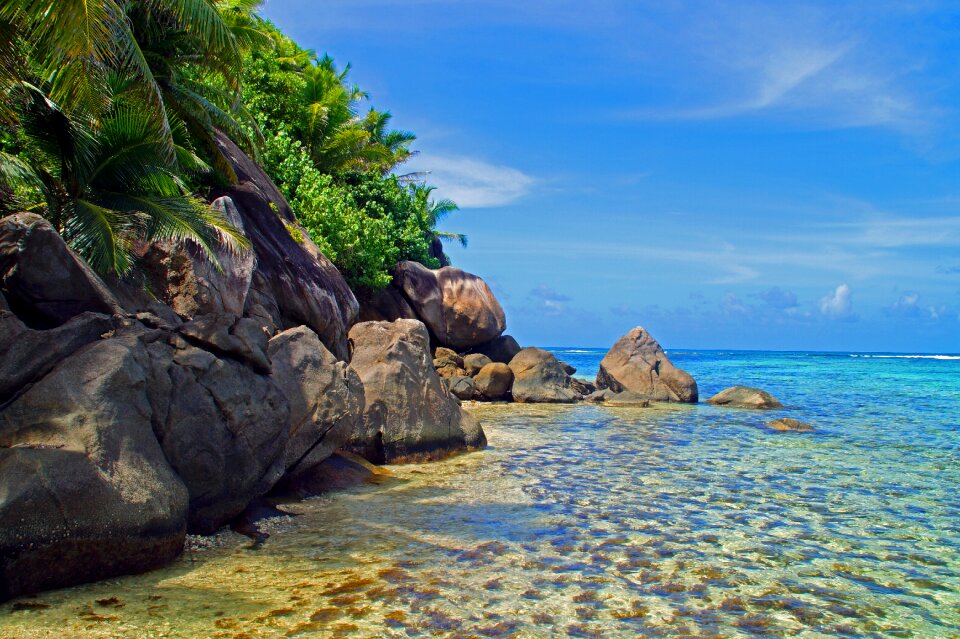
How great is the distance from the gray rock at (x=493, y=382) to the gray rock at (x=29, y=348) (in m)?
17.8

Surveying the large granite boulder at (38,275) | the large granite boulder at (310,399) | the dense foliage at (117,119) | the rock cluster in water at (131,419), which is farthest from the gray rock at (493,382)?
the large granite boulder at (38,275)

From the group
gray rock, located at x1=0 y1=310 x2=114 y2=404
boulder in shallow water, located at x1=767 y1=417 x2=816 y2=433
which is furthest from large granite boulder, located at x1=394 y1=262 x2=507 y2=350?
gray rock, located at x1=0 y1=310 x2=114 y2=404

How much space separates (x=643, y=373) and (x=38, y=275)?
22.6 meters

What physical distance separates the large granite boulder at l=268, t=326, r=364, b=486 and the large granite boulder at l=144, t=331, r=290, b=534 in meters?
0.57

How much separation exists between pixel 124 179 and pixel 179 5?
286 cm

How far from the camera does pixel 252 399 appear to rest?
772cm

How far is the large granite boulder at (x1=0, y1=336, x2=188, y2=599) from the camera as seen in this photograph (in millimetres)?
5297

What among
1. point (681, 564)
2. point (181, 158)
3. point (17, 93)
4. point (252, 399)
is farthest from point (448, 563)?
point (181, 158)

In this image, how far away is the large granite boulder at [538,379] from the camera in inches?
968

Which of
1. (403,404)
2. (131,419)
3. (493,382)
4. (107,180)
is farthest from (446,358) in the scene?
(131,419)

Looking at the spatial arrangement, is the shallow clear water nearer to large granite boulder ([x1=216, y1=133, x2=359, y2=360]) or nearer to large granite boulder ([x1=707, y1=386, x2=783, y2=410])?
large granite boulder ([x1=216, y1=133, x2=359, y2=360])

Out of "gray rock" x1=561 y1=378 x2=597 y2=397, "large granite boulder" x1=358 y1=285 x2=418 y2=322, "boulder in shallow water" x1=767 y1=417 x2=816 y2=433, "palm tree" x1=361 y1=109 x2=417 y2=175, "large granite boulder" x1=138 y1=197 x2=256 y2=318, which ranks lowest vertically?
"boulder in shallow water" x1=767 y1=417 x2=816 y2=433

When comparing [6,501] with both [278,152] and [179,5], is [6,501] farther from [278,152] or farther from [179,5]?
[278,152]

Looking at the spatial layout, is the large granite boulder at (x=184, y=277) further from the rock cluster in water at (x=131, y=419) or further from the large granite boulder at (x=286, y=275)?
the large granite boulder at (x=286, y=275)
